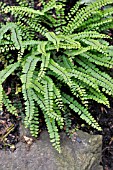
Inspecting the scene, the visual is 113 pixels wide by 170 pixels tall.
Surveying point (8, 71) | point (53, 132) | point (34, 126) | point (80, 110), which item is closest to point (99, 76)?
point (80, 110)

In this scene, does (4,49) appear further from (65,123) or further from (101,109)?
(101,109)

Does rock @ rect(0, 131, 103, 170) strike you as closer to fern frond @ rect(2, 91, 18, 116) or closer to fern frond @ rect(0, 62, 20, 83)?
fern frond @ rect(2, 91, 18, 116)

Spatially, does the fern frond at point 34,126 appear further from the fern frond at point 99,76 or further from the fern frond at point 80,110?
the fern frond at point 99,76

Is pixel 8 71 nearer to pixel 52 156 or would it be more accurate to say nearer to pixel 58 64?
pixel 58 64

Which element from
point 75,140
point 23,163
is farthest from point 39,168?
point 75,140

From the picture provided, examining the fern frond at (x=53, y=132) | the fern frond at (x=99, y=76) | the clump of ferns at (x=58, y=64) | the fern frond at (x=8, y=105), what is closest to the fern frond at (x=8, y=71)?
the clump of ferns at (x=58, y=64)

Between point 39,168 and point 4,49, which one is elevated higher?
point 4,49
